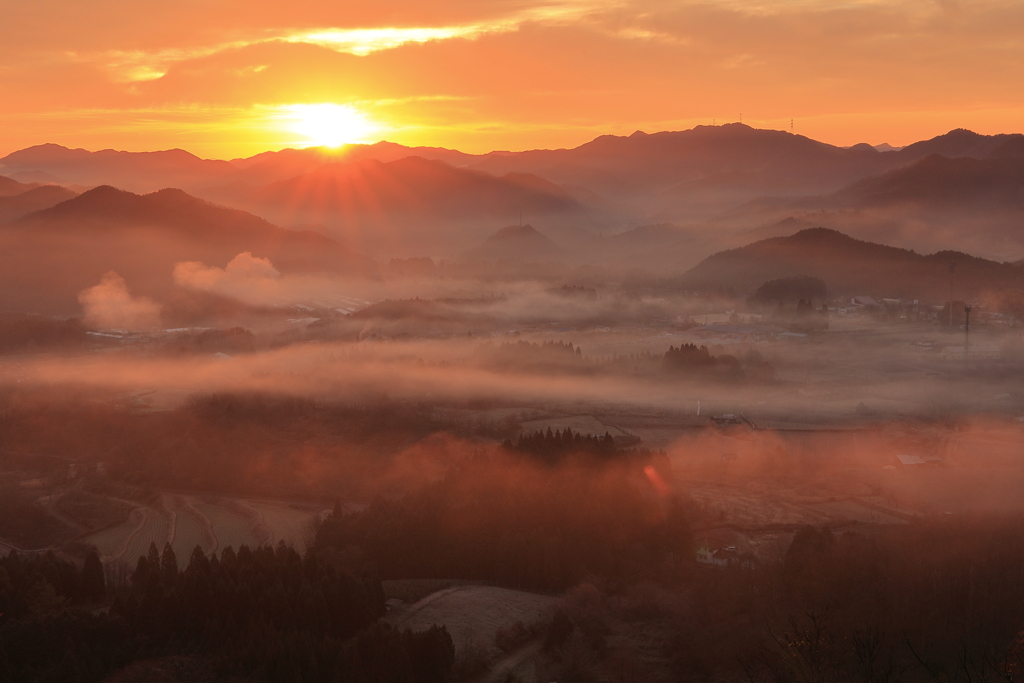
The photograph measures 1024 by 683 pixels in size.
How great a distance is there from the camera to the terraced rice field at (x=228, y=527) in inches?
1203

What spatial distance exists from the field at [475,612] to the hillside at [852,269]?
80392mm

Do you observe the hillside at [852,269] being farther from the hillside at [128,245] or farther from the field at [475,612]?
the field at [475,612]

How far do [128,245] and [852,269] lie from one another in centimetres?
8171

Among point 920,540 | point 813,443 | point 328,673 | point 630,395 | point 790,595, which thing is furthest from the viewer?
point 630,395

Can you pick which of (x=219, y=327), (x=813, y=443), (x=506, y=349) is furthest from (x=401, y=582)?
(x=219, y=327)

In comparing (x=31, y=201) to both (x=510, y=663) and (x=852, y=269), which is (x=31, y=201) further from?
(x=510, y=663)

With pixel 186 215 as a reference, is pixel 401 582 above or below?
below

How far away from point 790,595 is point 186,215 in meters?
100

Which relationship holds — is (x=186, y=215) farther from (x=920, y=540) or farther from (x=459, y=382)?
(x=920, y=540)

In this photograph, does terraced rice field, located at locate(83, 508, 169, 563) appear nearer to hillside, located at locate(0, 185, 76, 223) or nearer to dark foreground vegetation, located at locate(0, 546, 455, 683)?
dark foreground vegetation, located at locate(0, 546, 455, 683)

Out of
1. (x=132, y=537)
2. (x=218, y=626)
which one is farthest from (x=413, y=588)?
(x=132, y=537)

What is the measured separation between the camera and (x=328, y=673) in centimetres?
1773

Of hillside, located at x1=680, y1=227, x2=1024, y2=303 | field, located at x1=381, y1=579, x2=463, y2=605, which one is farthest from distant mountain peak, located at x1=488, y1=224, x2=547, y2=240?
field, located at x1=381, y1=579, x2=463, y2=605

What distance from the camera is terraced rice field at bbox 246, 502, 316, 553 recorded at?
99.4ft
